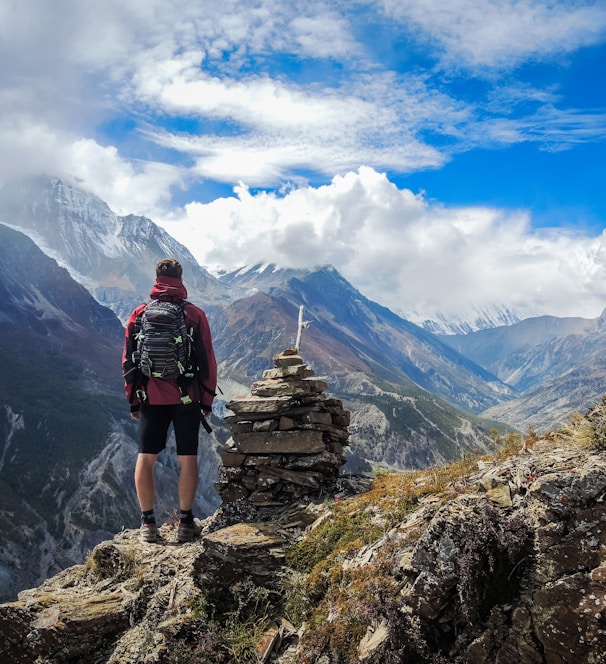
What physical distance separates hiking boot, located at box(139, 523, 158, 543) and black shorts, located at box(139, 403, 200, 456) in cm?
155

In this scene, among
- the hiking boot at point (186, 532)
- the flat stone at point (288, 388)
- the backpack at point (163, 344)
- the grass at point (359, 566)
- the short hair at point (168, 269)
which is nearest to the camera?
the grass at point (359, 566)

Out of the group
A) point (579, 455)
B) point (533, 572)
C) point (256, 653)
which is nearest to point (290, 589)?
point (256, 653)

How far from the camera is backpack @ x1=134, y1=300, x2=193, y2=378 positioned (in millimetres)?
9391

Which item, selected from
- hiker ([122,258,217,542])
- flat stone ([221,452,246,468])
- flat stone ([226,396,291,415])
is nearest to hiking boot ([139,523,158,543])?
hiker ([122,258,217,542])

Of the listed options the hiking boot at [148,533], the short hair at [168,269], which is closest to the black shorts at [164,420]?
the hiking boot at [148,533]

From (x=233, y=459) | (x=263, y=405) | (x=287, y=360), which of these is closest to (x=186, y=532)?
(x=233, y=459)

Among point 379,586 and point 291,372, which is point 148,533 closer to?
point 291,372

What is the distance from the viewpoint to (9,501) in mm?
185375

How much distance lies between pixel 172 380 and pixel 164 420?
0.91 m

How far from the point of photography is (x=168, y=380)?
961 cm

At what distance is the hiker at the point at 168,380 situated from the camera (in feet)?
31.0

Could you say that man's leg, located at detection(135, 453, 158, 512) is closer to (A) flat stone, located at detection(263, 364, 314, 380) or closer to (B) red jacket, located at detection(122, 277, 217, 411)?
(B) red jacket, located at detection(122, 277, 217, 411)

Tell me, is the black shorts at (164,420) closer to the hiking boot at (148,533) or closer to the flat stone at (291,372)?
the hiking boot at (148,533)

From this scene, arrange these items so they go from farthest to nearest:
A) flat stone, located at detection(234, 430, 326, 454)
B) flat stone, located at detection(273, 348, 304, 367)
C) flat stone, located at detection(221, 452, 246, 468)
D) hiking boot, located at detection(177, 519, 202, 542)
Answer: flat stone, located at detection(273, 348, 304, 367), flat stone, located at detection(221, 452, 246, 468), flat stone, located at detection(234, 430, 326, 454), hiking boot, located at detection(177, 519, 202, 542)
